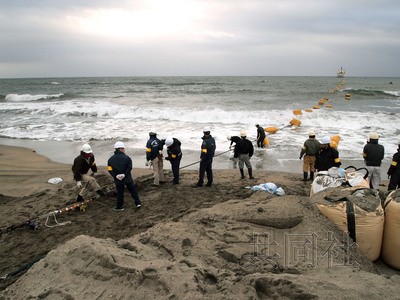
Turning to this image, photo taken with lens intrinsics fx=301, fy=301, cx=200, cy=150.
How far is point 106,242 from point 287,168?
7.61m

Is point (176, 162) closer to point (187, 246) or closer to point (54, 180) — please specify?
point (54, 180)

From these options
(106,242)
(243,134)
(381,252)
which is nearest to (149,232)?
(106,242)

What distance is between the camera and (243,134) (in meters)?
8.59

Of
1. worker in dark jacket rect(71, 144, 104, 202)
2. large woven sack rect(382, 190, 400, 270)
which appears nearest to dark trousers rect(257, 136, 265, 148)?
worker in dark jacket rect(71, 144, 104, 202)

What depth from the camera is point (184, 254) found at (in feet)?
12.0

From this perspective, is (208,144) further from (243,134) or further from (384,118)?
(384,118)

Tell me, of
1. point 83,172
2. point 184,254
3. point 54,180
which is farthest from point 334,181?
point 54,180

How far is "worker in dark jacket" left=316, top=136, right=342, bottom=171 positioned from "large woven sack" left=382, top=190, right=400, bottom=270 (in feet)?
9.21

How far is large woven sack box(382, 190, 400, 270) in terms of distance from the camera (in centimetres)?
432

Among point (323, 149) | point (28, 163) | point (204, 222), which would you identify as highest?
point (323, 149)

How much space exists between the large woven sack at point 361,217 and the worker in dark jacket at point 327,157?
274 centimetres

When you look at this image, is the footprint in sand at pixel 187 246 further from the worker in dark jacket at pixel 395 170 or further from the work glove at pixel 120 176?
the worker in dark jacket at pixel 395 170

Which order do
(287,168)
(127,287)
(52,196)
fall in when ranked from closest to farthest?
(127,287)
(52,196)
(287,168)

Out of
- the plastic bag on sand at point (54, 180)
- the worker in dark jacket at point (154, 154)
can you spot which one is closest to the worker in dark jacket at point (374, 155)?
the worker in dark jacket at point (154, 154)
